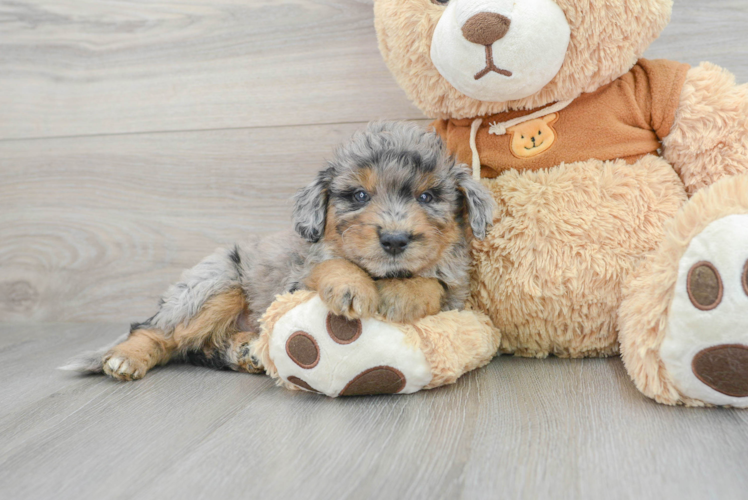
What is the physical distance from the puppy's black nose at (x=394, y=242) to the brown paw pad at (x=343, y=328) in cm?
21

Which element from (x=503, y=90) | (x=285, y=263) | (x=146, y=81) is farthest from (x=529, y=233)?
(x=146, y=81)

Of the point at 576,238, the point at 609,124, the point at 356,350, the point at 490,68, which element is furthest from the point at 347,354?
the point at 609,124

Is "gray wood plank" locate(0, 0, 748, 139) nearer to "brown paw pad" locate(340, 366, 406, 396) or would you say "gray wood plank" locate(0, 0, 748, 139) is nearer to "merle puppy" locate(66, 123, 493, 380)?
"merle puppy" locate(66, 123, 493, 380)

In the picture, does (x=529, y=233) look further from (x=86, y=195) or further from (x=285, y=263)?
(x=86, y=195)

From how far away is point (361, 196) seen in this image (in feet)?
5.66

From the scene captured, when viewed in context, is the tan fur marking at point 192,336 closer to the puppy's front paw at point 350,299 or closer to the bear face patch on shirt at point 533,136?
the puppy's front paw at point 350,299

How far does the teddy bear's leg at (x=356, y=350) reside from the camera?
1551 mm

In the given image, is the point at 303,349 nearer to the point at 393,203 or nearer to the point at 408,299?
the point at 408,299

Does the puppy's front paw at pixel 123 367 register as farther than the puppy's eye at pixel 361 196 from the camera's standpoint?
Yes

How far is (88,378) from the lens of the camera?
2.02 m

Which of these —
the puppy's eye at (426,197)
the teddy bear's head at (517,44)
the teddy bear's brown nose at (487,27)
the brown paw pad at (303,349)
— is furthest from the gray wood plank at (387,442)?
the teddy bear's brown nose at (487,27)

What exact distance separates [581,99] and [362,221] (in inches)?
A: 31.2

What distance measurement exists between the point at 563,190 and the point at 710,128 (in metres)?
0.45

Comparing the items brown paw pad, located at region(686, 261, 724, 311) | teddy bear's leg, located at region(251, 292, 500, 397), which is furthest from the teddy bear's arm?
teddy bear's leg, located at region(251, 292, 500, 397)
